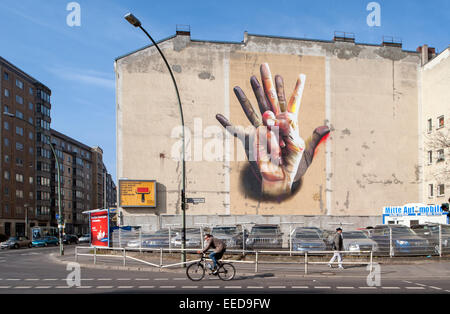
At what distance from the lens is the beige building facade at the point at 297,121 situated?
42250 millimetres

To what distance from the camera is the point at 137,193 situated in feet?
135

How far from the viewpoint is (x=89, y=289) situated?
43.7 feet

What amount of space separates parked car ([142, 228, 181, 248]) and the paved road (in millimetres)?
5680

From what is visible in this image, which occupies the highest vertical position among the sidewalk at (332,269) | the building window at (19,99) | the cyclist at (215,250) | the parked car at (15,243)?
the building window at (19,99)

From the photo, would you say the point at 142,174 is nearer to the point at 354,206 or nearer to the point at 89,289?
the point at 354,206

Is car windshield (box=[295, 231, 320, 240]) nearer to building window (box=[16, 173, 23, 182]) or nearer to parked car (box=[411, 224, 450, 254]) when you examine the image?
parked car (box=[411, 224, 450, 254])

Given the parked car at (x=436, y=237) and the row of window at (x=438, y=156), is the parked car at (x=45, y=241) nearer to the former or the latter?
the row of window at (x=438, y=156)

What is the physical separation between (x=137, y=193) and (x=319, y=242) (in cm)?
2202

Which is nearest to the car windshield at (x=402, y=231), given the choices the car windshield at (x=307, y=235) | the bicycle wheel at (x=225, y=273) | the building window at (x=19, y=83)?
the car windshield at (x=307, y=235)

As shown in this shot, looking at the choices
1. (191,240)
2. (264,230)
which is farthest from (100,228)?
(264,230)

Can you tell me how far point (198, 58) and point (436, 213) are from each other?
968 inches

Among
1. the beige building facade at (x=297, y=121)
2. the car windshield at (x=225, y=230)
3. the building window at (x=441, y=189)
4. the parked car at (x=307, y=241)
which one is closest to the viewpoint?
the parked car at (x=307, y=241)

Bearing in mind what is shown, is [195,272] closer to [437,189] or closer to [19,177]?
[437,189]

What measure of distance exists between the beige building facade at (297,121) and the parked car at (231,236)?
13.1m
